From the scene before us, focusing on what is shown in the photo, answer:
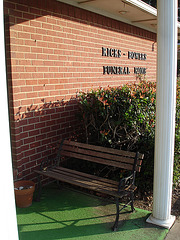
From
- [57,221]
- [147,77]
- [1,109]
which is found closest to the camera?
[1,109]

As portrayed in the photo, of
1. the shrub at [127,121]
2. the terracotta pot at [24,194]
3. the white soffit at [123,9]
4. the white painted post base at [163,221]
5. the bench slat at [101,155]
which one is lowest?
the white painted post base at [163,221]

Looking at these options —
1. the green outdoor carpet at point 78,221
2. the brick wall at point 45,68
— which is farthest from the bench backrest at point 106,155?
the green outdoor carpet at point 78,221

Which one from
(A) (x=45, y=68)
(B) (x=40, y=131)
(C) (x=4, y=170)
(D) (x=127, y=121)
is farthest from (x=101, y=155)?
(C) (x=4, y=170)

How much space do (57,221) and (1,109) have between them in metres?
2.88

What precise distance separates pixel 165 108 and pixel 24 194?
2251 mm

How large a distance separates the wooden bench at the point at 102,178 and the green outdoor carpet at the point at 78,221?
162mm

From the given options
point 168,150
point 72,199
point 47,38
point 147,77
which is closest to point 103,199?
point 72,199

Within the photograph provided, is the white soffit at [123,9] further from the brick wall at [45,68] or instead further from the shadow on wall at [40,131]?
the shadow on wall at [40,131]

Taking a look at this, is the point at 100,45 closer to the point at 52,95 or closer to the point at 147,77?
the point at 52,95

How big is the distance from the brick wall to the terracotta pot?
22 centimetres

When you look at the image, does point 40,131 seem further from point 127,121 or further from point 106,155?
point 127,121

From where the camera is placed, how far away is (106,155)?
3902mm

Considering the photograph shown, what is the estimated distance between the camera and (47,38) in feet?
14.4

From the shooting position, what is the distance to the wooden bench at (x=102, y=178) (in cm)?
341
